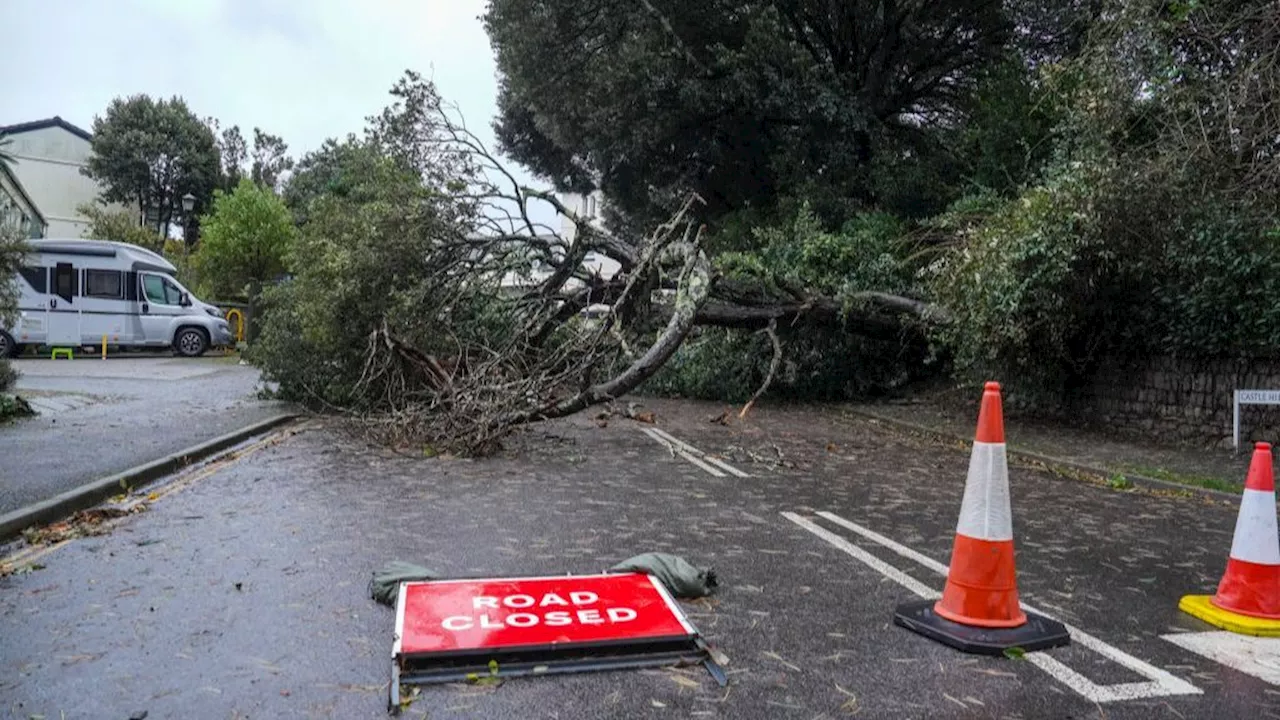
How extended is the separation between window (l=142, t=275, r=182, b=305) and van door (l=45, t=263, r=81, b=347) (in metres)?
1.72

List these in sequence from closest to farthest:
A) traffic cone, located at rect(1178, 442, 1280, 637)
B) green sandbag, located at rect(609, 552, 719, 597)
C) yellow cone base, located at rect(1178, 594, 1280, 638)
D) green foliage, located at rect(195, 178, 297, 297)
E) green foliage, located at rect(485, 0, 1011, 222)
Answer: yellow cone base, located at rect(1178, 594, 1280, 638), traffic cone, located at rect(1178, 442, 1280, 637), green sandbag, located at rect(609, 552, 719, 597), green foliage, located at rect(485, 0, 1011, 222), green foliage, located at rect(195, 178, 297, 297)

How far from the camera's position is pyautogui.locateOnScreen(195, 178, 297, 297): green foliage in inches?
1358

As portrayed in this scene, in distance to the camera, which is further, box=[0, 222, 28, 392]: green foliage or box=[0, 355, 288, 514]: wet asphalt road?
box=[0, 222, 28, 392]: green foliage

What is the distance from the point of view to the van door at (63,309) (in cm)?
2402

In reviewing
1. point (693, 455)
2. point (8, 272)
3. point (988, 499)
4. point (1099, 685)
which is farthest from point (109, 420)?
point (1099, 685)

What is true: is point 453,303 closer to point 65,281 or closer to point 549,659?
point 549,659

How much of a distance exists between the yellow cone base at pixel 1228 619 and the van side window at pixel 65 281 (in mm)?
26615

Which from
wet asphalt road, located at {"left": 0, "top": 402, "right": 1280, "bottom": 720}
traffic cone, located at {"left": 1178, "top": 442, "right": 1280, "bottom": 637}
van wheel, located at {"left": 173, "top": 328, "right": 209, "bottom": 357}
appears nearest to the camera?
wet asphalt road, located at {"left": 0, "top": 402, "right": 1280, "bottom": 720}

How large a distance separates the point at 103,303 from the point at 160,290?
158 centimetres

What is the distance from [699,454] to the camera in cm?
1075

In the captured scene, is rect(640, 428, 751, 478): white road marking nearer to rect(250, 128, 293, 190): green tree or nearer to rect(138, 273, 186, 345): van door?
rect(138, 273, 186, 345): van door

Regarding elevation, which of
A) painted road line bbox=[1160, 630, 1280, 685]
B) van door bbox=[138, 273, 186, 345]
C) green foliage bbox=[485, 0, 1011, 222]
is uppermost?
green foliage bbox=[485, 0, 1011, 222]

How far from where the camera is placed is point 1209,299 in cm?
1124

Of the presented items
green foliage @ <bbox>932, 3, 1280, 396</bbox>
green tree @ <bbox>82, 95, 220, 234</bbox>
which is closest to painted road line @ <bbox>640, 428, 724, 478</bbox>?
green foliage @ <bbox>932, 3, 1280, 396</bbox>
